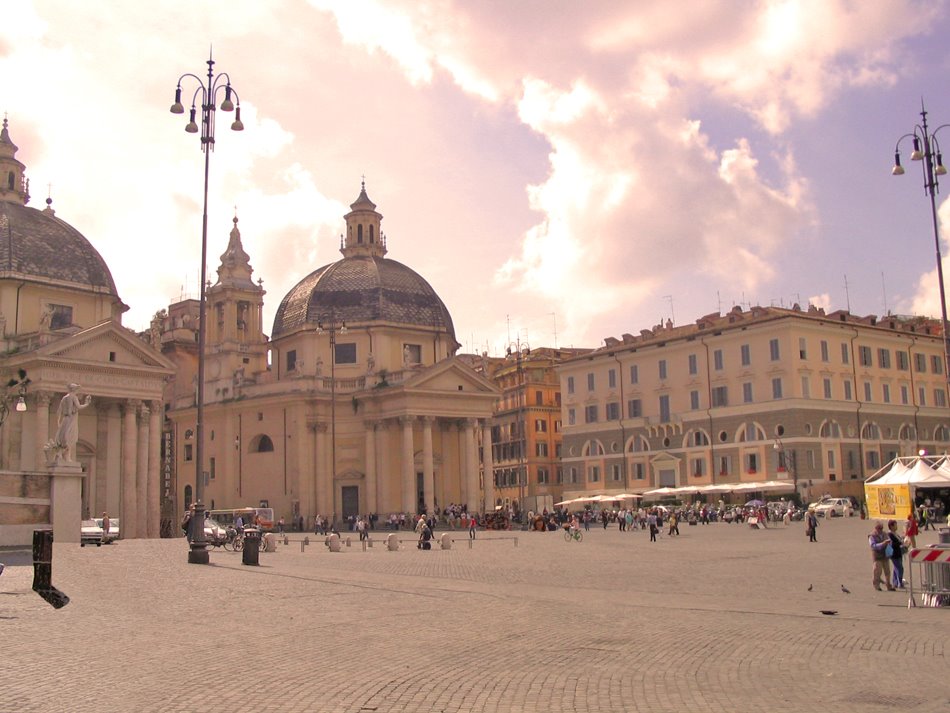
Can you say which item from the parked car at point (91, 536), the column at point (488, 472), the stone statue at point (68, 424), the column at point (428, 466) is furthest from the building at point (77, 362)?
the column at point (488, 472)

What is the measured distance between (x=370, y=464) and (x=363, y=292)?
38.8 feet

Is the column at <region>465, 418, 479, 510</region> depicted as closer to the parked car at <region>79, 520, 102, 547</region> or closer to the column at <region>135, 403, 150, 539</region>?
the column at <region>135, 403, 150, 539</region>

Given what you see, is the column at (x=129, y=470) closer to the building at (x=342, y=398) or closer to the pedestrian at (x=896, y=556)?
the building at (x=342, y=398)

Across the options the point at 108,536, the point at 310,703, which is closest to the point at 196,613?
the point at 310,703

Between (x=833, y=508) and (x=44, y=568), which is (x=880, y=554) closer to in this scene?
(x=44, y=568)

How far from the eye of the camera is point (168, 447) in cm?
7662

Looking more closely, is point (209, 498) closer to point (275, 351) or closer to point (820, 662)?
point (275, 351)

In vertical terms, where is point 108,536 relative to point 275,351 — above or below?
below

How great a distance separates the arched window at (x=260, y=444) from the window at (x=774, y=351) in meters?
33.3

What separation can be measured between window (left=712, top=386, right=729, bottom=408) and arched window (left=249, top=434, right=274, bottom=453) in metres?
30.0

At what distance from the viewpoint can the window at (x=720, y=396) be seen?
2685 inches

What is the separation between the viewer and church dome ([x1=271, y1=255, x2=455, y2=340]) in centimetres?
6950

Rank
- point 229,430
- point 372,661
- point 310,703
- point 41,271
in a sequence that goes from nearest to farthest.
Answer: point 310,703 < point 372,661 < point 41,271 < point 229,430

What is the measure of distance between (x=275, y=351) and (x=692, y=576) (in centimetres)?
5340
